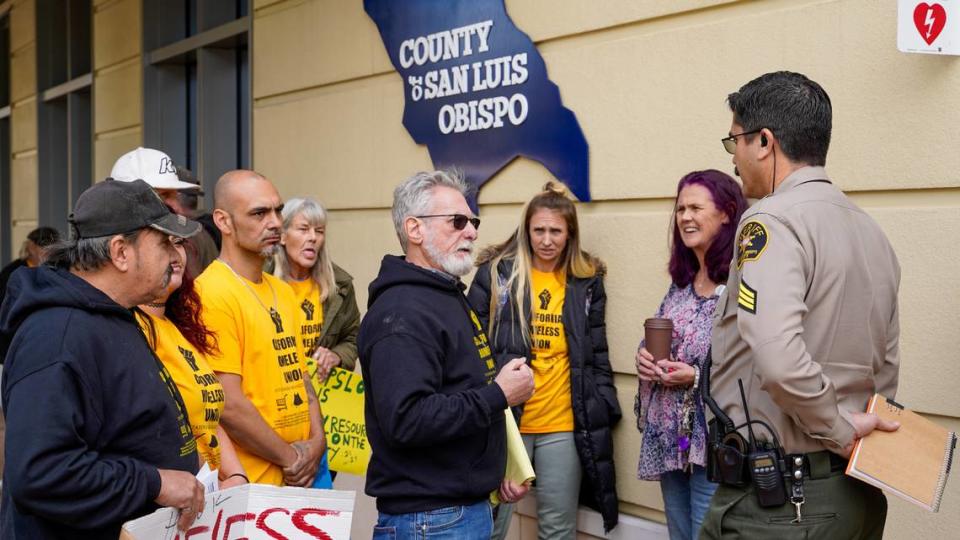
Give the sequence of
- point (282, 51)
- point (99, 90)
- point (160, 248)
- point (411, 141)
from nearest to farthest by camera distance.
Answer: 1. point (160, 248)
2. point (411, 141)
3. point (282, 51)
4. point (99, 90)

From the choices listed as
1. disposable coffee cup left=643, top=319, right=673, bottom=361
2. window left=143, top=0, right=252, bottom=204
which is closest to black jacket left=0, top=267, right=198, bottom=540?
disposable coffee cup left=643, top=319, right=673, bottom=361

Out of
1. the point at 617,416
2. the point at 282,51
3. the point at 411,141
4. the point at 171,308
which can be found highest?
the point at 282,51

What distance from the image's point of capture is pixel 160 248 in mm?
2738

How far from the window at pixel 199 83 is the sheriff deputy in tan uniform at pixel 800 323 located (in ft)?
17.8

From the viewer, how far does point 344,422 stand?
16.6 feet

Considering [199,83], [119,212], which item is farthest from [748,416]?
[199,83]

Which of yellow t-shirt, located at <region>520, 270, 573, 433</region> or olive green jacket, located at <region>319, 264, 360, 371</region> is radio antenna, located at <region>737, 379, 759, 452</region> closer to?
yellow t-shirt, located at <region>520, 270, 573, 433</region>

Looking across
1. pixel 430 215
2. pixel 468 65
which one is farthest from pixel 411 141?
pixel 430 215

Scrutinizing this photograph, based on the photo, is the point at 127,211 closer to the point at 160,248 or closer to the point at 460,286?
the point at 160,248

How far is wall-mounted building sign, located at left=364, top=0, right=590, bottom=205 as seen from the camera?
16.5ft

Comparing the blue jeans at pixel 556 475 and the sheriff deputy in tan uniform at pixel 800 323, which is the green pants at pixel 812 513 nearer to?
the sheriff deputy in tan uniform at pixel 800 323

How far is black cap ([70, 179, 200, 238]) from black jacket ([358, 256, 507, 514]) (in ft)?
2.26

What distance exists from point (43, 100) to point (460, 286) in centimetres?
1049

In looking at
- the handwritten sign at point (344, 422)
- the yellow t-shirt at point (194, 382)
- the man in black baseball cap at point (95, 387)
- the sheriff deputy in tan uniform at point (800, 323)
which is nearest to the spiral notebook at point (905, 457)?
the sheriff deputy in tan uniform at point (800, 323)
